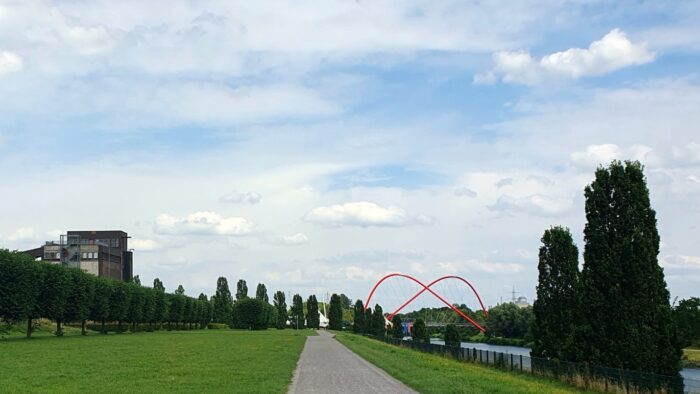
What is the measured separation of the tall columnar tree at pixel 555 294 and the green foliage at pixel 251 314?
5389 inches

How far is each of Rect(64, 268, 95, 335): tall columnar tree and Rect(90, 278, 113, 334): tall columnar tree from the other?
2699 millimetres

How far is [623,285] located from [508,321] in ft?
372

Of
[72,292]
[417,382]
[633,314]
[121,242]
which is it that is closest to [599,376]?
[633,314]

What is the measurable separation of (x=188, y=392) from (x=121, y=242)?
534 ft

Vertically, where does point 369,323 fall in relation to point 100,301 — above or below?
below

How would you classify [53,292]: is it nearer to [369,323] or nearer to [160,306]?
[160,306]

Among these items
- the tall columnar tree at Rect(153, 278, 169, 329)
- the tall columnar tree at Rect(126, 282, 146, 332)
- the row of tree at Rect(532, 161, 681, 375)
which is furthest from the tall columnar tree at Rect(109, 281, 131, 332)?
the row of tree at Rect(532, 161, 681, 375)

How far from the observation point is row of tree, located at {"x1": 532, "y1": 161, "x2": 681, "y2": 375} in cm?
2988

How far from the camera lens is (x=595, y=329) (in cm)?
3225

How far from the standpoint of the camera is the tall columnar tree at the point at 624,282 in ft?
98.0

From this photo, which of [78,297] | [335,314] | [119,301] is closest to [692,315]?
[78,297]

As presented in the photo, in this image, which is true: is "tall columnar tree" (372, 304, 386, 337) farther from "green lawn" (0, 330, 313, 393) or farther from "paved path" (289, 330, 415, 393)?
"paved path" (289, 330, 415, 393)

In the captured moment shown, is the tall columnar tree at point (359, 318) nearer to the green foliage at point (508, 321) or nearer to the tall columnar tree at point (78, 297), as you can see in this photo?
the green foliage at point (508, 321)

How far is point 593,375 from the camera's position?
29812mm
